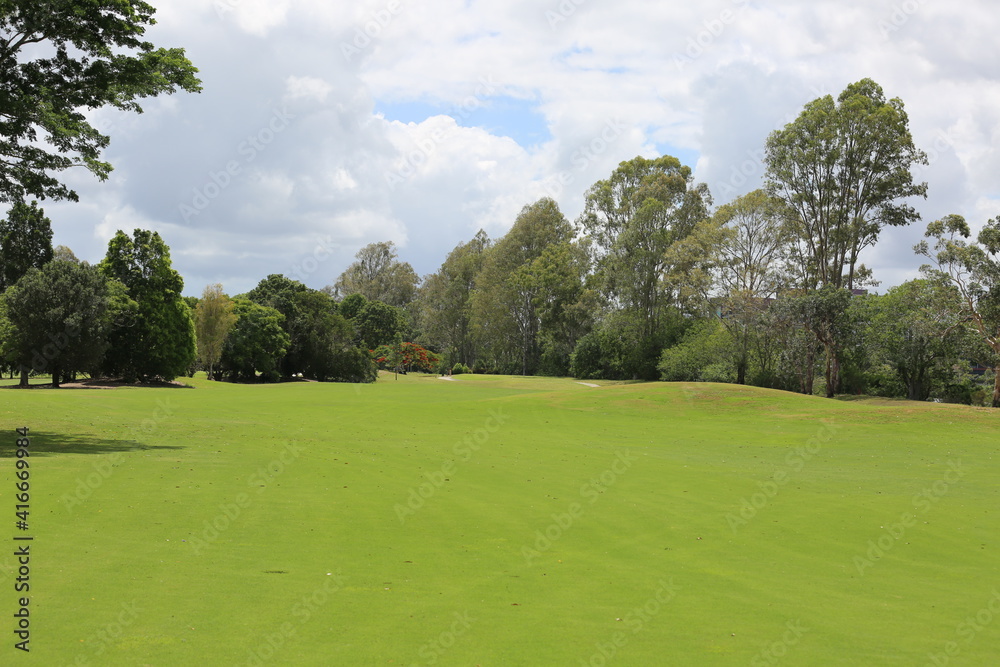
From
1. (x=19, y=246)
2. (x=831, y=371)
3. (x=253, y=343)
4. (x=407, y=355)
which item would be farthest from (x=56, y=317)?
(x=831, y=371)

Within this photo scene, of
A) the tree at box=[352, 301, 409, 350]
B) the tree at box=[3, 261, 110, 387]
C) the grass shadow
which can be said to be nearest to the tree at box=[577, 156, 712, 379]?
the tree at box=[352, 301, 409, 350]

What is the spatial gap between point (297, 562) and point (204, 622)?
2.30 m

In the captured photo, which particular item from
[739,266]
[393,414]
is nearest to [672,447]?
[393,414]

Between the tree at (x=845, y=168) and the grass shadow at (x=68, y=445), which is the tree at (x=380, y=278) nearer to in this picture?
the tree at (x=845, y=168)

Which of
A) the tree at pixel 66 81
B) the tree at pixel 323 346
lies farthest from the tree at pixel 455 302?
the tree at pixel 66 81

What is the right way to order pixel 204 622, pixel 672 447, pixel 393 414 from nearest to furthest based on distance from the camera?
pixel 204 622
pixel 672 447
pixel 393 414

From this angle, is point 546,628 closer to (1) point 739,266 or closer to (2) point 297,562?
(2) point 297,562

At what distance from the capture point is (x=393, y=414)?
113 ft

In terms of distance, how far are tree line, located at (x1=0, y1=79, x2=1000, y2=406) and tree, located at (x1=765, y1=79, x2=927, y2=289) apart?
119 mm

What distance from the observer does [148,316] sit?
53.7 meters

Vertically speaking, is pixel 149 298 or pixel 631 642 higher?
pixel 149 298

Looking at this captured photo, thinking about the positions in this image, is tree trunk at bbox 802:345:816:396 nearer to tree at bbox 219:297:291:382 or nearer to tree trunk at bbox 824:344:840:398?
tree trunk at bbox 824:344:840:398

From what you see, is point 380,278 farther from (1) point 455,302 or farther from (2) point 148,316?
(2) point 148,316

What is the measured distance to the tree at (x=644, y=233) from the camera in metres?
71.0
